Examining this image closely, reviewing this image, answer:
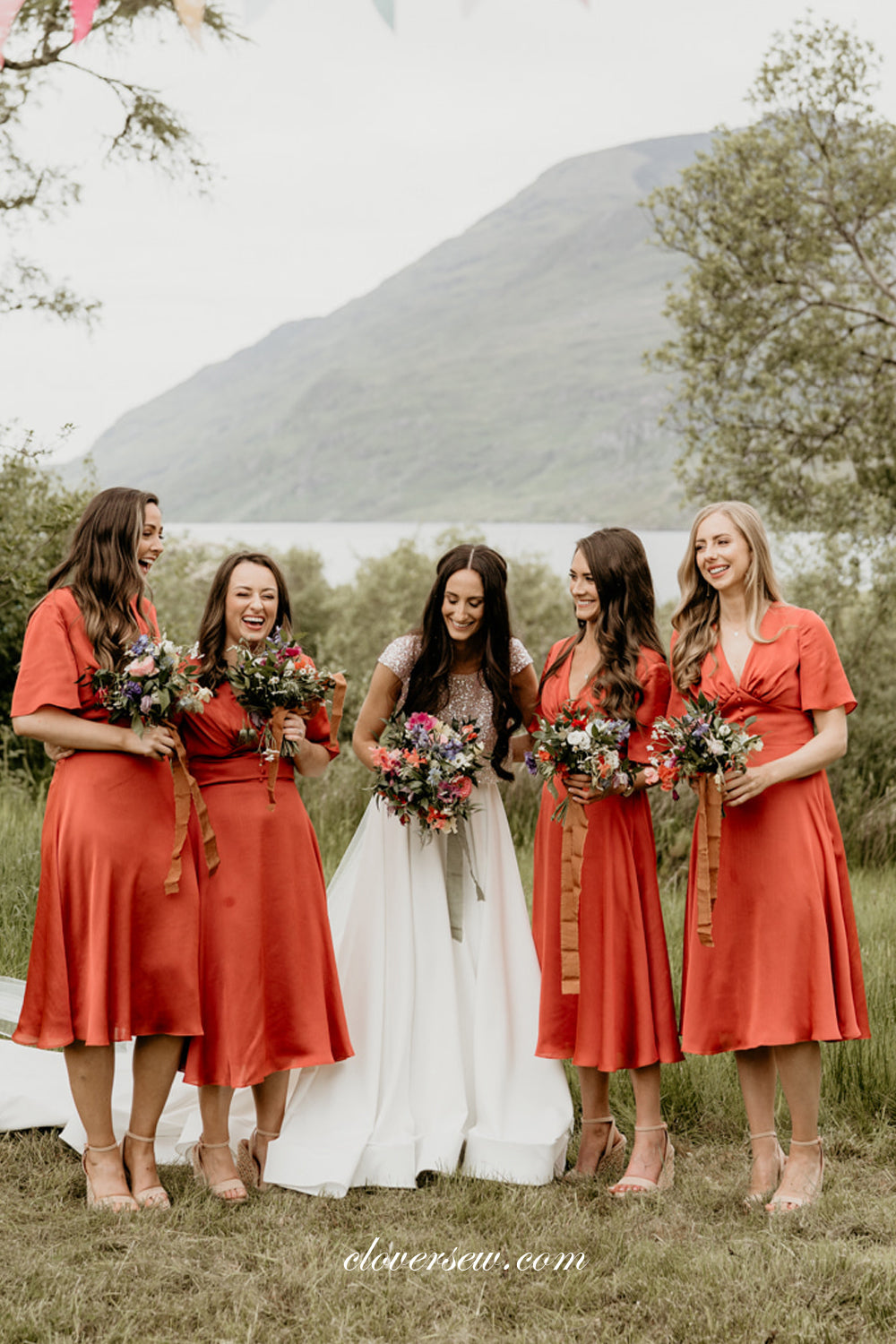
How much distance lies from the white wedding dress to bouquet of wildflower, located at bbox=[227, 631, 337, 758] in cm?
68

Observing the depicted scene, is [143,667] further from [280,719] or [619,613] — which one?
[619,613]

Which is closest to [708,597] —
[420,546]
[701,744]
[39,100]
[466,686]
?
[701,744]

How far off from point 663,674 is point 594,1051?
1544mm

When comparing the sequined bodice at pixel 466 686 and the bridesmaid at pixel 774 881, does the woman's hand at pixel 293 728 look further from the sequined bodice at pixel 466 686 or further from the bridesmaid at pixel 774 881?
the bridesmaid at pixel 774 881

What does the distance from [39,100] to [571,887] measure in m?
11.6

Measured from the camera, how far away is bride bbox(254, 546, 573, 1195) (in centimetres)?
514

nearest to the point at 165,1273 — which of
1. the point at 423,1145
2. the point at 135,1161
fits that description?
the point at 135,1161

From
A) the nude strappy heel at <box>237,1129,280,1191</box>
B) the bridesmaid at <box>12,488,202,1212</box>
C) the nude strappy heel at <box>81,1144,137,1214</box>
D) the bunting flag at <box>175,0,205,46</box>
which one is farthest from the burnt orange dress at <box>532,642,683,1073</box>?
the bunting flag at <box>175,0,205,46</box>

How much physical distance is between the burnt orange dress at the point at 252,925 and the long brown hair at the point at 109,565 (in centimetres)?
49

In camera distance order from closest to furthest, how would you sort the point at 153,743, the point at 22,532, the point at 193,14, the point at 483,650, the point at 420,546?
the point at 153,743 → the point at 193,14 → the point at 483,650 → the point at 22,532 → the point at 420,546

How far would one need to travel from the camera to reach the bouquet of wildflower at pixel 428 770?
5.12 meters

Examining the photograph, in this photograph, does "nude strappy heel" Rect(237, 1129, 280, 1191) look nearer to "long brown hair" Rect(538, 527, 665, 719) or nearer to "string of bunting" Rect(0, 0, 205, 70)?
"long brown hair" Rect(538, 527, 665, 719)

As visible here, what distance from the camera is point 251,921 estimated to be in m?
4.96

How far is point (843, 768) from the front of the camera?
12383 mm
